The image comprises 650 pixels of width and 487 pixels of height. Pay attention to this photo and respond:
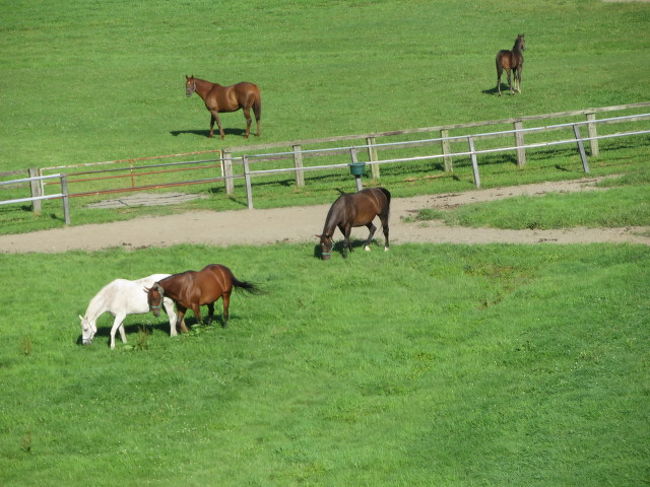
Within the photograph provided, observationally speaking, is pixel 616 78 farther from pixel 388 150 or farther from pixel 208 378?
pixel 208 378

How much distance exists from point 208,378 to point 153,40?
37.2 metres

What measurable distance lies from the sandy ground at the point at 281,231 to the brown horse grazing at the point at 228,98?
9.79 m

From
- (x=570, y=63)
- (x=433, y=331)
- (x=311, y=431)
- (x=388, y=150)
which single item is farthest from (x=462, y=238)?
(x=570, y=63)

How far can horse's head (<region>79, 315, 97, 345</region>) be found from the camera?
15.5m

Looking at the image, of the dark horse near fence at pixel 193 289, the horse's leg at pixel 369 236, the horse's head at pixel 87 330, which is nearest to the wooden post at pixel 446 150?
the horse's leg at pixel 369 236

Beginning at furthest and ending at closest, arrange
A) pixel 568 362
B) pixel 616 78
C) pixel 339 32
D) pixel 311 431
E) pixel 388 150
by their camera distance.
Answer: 1. pixel 339 32
2. pixel 616 78
3. pixel 388 150
4. pixel 568 362
5. pixel 311 431

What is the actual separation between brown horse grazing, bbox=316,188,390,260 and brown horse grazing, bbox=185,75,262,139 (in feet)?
46.9

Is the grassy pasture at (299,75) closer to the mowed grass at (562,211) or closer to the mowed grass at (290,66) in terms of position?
the mowed grass at (290,66)

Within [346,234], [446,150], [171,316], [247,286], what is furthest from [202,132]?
[171,316]

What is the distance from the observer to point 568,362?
13547 mm

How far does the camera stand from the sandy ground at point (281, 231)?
20.5m

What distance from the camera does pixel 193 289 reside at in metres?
15.5

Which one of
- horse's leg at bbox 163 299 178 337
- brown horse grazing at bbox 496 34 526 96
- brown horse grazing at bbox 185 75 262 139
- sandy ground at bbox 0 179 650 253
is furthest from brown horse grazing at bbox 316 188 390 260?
brown horse grazing at bbox 496 34 526 96

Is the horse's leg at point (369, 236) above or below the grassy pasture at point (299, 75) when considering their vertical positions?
below
